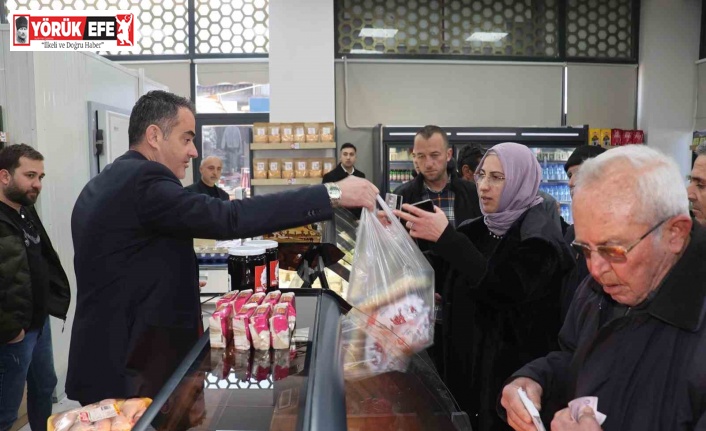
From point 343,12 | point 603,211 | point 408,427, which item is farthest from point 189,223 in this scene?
point 343,12

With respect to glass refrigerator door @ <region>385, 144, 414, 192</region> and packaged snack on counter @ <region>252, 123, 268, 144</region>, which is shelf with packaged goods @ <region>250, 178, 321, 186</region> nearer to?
packaged snack on counter @ <region>252, 123, 268, 144</region>

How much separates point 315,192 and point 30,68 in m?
2.96

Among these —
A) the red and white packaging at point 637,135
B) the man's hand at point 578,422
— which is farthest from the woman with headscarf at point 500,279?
the red and white packaging at point 637,135

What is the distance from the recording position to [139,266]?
1.59m

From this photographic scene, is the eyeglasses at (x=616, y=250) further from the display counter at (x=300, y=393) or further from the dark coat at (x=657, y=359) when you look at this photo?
the display counter at (x=300, y=393)

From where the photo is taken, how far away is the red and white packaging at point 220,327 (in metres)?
1.34

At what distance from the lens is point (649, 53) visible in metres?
8.14

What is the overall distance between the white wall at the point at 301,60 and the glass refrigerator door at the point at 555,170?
10.1 ft

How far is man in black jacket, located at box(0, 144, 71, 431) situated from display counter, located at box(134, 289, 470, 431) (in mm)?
1944

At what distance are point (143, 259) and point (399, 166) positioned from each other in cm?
582

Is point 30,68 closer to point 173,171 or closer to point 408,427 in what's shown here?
point 173,171

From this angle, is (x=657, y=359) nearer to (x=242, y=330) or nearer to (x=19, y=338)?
(x=242, y=330)

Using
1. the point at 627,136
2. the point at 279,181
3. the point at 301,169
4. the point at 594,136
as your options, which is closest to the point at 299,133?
the point at 301,169

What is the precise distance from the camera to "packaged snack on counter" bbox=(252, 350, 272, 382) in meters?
1.22
